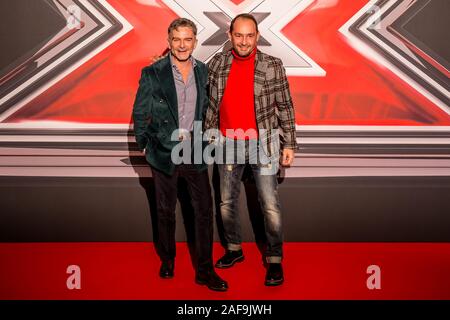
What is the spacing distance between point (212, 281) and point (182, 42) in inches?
46.4

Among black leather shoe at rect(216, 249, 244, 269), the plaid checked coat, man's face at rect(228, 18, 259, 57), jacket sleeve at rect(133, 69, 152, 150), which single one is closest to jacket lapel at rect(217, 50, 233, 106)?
the plaid checked coat

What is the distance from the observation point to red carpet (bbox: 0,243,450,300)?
262cm

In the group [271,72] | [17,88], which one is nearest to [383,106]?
[271,72]

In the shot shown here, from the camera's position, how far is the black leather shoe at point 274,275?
8.91 ft

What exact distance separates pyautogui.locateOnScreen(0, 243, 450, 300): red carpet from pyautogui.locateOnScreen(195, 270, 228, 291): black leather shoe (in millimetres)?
29

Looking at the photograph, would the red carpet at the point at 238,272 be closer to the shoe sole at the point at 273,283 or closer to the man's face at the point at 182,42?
the shoe sole at the point at 273,283

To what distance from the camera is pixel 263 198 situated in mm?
2732

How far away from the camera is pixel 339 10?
3.11 m

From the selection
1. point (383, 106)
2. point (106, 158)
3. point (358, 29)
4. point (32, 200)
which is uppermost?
point (358, 29)

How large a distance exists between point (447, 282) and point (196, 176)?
1.43 meters

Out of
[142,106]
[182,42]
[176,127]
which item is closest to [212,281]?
[176,127]

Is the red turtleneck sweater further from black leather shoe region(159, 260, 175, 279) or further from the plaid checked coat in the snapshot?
black leather shoe region(159, 260, 175, 279)

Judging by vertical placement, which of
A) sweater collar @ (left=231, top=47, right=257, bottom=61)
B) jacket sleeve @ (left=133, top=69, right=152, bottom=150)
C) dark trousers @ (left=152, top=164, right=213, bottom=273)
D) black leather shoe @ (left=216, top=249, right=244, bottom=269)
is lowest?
black leather shoe @ (left=216, top=249, right=244, bottom=269)
